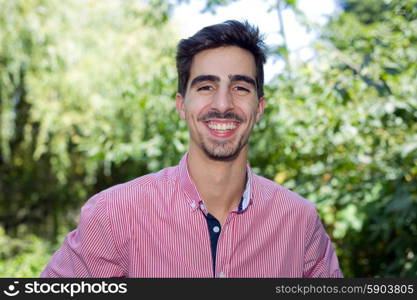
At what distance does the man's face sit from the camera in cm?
146

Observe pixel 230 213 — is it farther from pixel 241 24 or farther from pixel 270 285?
pixel 241 24

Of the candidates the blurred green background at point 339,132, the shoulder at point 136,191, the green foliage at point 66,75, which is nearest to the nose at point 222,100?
the shoulder at point 136,191

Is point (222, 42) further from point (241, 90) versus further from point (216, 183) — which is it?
point (216, 183)

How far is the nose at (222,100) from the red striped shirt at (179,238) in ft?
0.65

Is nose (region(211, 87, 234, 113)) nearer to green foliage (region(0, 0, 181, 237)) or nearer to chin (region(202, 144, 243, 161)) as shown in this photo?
chin (region(202, 144, 243, 161))

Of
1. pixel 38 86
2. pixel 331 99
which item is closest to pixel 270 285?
pixel 331 99

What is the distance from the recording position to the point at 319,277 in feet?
4.84

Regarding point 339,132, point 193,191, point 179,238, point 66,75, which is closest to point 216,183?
point 193,191

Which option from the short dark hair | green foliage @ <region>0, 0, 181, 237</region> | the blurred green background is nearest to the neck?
the short dark hair

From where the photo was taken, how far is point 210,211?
147 centimetres

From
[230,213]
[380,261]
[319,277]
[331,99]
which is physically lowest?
[380,261]

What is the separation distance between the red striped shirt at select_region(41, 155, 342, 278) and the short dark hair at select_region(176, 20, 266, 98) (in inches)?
11.6

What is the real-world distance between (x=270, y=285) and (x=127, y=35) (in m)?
4.84

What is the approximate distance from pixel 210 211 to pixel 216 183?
8cm
